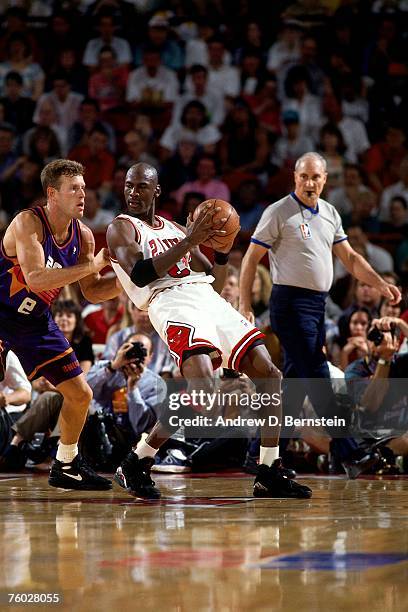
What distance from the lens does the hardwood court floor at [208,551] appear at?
99.3 inches

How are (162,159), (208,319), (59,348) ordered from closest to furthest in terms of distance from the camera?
(208,319) → (59,348) → (162,159)

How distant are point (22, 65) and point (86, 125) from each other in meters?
1.38

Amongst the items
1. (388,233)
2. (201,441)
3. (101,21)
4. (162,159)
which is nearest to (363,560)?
(201,441)

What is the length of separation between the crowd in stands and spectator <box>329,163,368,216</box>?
20 millimetres

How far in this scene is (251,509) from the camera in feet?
14.5

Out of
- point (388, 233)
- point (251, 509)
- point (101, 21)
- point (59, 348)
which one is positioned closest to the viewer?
point (251, 509)

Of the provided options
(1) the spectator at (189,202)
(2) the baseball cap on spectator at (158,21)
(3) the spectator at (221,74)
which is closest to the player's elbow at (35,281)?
(1) the spectator at (189,202)

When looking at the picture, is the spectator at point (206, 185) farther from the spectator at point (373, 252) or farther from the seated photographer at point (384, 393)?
the seated photographer at point (384, 393)

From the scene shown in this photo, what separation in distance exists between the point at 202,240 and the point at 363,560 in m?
1.99

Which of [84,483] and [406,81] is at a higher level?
[406,81]

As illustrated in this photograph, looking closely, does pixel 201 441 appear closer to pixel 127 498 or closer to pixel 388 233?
pixel 127 498

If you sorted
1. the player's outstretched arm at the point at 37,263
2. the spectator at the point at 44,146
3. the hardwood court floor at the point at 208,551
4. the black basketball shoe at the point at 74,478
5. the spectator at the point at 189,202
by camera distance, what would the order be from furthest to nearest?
the spectator at the point at 44,146
the spectator at the point at 189,202
the black basketball shoe at the point at 74,478
the player's outstretched arm at the point at 37,263
the hardwood court floor at the point at 208,551

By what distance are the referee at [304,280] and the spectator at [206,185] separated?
12.1 ft

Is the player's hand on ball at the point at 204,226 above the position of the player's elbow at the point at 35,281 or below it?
above
